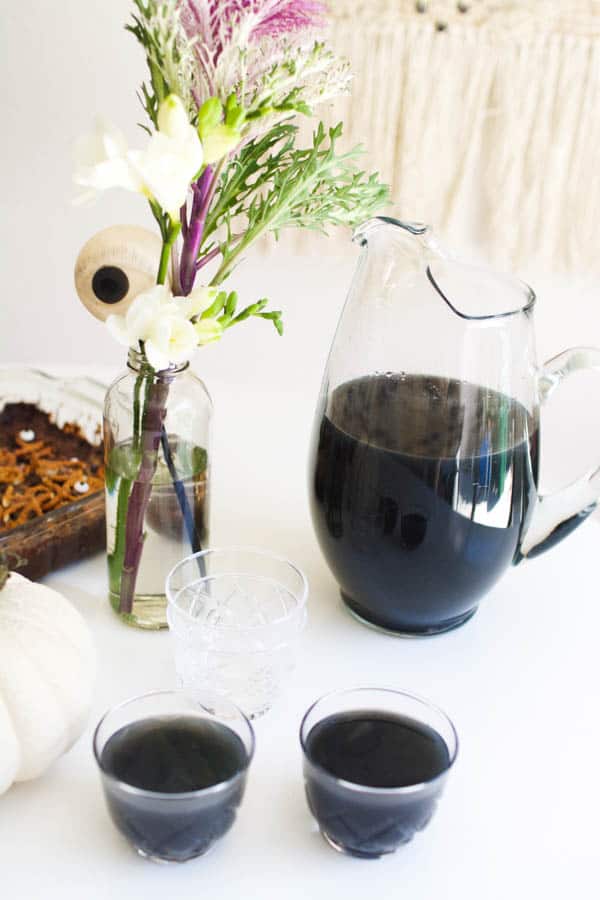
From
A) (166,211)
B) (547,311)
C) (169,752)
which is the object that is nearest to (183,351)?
(166,211)

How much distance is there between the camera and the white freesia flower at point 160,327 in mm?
635

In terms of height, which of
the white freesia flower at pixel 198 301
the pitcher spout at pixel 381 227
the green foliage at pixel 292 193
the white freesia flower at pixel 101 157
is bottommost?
the white freesia flower at pixel 198 301

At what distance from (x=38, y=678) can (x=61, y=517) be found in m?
0.23

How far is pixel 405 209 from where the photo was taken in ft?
5.29

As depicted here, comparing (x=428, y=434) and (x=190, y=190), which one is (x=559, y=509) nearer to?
(x=428, y=434)

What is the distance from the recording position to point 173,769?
23.0 inches

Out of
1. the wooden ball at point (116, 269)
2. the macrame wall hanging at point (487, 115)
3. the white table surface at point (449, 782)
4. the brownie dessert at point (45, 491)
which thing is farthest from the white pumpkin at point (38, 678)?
the macrame wall hanging at point (487, 115)

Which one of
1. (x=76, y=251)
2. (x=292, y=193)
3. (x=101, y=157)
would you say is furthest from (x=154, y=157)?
(x=76, y=251)

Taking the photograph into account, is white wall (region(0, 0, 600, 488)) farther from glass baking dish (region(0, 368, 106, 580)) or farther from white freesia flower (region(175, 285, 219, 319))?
white freesia flower (region(175, 285, 219, 319))

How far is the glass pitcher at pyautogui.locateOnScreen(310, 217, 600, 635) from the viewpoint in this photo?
0.72 metres

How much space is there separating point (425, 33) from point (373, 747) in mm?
1200

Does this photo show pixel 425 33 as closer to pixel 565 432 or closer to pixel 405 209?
pixel 405 209

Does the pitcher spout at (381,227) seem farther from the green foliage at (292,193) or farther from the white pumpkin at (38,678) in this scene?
the white pumpkin at (38,678)

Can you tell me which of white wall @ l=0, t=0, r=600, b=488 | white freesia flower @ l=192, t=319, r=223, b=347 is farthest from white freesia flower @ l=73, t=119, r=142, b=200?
white wall @ l=0, t=0, r=600, b=488
